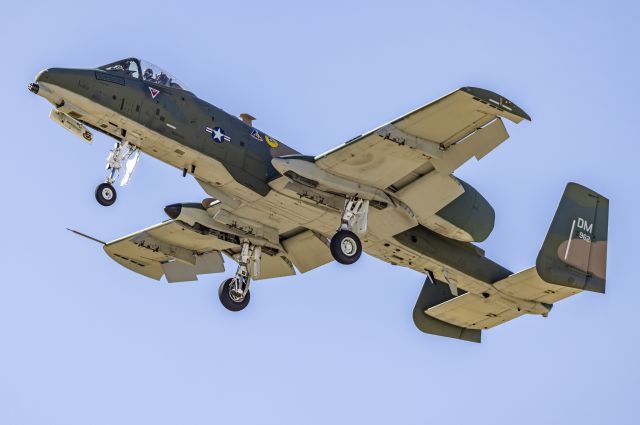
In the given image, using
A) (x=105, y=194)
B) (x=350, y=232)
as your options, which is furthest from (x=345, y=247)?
(x=105, y=194)

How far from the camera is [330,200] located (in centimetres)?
3231


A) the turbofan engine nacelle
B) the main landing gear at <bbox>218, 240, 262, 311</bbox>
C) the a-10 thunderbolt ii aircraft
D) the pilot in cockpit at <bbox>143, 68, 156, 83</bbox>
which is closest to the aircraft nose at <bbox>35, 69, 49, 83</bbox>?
the a-10 thunderbolt ii aircraft

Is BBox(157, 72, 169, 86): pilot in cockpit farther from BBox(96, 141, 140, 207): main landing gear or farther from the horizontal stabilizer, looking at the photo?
the horizontal stabilizer

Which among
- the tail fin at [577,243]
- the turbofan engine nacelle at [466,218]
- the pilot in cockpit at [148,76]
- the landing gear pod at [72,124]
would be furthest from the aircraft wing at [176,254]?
the tail fin at [577,243]

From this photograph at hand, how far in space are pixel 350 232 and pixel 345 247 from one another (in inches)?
18.5

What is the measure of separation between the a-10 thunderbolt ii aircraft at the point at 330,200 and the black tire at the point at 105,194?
3 centimetres

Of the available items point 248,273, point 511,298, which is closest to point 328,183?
point 248,273

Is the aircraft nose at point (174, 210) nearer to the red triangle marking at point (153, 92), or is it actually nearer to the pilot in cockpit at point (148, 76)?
the red triangle marking at point (153, 92)

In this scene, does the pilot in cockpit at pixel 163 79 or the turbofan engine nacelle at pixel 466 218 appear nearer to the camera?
the pilot in cockpit at pixel 163 79

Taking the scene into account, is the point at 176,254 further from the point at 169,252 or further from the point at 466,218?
the point at 466,218

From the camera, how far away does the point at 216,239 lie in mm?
35125

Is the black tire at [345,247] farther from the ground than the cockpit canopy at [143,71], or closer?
closer

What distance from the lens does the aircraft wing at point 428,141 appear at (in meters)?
29.1

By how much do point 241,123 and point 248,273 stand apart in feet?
16.0
